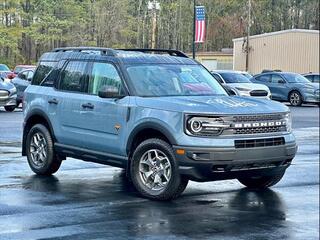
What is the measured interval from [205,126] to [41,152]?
3.07 metres

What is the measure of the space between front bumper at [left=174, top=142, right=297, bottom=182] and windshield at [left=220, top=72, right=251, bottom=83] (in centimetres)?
1979

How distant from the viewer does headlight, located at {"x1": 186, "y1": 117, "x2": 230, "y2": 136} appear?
7.98 meters

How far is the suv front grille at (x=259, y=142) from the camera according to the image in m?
8.07

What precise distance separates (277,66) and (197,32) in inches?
598

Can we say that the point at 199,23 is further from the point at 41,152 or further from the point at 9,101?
the point at 41,152

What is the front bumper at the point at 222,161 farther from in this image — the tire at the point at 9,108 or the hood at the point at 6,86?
the tire at the point at 9,108

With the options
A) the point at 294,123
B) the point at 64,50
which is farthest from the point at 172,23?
the point at 64,50

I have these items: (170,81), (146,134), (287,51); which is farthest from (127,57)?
(287,51)

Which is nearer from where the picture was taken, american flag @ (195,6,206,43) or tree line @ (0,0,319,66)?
tree line @ (0,0,319,66)

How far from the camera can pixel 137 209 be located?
25.3 feet

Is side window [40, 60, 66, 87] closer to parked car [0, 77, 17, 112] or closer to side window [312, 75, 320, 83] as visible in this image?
parked car [0, 77, 17, 112]

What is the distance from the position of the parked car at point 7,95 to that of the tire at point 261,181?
14678mm

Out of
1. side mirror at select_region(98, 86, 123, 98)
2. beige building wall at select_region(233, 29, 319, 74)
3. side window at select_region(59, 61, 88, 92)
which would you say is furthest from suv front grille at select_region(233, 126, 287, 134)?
beige building wall at select_region(233, 29, 319, 74)

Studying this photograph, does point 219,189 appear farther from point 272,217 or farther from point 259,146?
point 272,217
